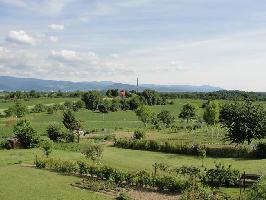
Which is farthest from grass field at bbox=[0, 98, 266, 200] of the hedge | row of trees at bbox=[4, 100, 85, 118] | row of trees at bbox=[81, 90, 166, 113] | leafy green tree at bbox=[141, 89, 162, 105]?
leafy green tree at bbox=[141, 89, 162, 105]

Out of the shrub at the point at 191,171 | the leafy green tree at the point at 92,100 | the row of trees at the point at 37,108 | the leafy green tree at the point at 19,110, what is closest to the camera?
the shrub at the point at 191,171

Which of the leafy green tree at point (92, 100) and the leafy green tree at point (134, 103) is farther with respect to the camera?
the leafy green tree at point (92, 100)

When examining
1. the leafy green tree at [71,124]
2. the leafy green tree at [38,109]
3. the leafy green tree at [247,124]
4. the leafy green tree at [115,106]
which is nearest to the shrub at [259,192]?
the leafy green tree at [247,124]

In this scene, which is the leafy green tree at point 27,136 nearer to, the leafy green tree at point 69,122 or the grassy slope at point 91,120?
the leafy green tree at point 69,122

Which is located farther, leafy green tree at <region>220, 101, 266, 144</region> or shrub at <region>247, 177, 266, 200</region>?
leafy green tree at <region>220, 101, 266, 144</region>

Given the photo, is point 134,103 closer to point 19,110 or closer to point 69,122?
point 19,110

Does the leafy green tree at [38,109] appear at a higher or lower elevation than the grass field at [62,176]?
higher

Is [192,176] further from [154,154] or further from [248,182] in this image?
[154,154]

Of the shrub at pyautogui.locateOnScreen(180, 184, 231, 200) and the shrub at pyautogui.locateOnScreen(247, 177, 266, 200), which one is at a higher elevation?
the shrub at pyautogui.locateOnScreen(247, 177, 266, 200)

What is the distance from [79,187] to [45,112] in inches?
3186

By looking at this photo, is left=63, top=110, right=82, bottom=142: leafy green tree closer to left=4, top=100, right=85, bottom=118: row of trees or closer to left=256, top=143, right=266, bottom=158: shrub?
left=256, top=143, right=266, bottom=158: shrub

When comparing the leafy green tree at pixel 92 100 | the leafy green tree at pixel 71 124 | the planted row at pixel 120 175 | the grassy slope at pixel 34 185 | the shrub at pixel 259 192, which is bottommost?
the grassy slope at pixel 34 185

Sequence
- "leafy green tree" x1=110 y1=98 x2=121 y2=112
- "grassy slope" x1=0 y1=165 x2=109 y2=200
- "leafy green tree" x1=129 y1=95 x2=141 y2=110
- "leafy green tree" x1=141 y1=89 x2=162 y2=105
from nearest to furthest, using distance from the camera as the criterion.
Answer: "grassy slope" x1=0 y1=165 x2=109 y2=200 < "leafy green tree" x1=110 y1=98 x2=121 y2=112 < "leafy green tree" x1=129 y1=95 x2=141 y2=110 < "leafy green tree" x1=141 y1=89 x2=162 y2=105

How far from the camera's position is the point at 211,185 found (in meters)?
31.6
